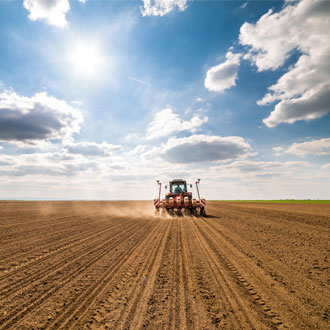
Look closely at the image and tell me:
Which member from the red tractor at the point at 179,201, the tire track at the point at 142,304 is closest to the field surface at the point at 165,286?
the tire track at the point at 142,304

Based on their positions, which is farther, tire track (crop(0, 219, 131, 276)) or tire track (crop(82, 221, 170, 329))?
tire track (crop(0, 219, 131, 276))

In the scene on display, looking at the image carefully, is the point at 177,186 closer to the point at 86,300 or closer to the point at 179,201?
the point at 179,201

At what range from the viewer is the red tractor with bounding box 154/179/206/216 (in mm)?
17659

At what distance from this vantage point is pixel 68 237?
8.42 meters

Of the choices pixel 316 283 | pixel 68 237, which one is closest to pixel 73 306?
pixel 316 283

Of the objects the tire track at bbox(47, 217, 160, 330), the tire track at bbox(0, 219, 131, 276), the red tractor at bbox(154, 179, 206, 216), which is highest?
the red tractor at bbox(154, 179, 206, 216)

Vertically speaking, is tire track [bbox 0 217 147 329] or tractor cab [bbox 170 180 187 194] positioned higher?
tractor cab [bbox 170 180 187 194]

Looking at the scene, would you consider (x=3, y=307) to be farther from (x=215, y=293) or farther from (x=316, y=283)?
(x=316, y=283)

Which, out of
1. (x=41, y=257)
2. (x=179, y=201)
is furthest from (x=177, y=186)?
(x=41, y=257)

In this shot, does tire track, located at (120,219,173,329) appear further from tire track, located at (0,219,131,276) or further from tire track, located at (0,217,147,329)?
tire track, located at (0,219,131,276)

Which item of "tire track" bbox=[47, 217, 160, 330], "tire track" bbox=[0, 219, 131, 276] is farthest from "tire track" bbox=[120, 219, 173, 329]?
"tire track" bbox=[0, 219, 131, 276]

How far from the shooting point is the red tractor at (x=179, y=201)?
57.9 ft

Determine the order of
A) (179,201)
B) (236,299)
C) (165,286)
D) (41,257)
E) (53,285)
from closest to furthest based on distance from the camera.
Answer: (236,299), (165,286), (53,285), (41,257), (179,201)

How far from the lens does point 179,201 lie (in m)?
17.8
